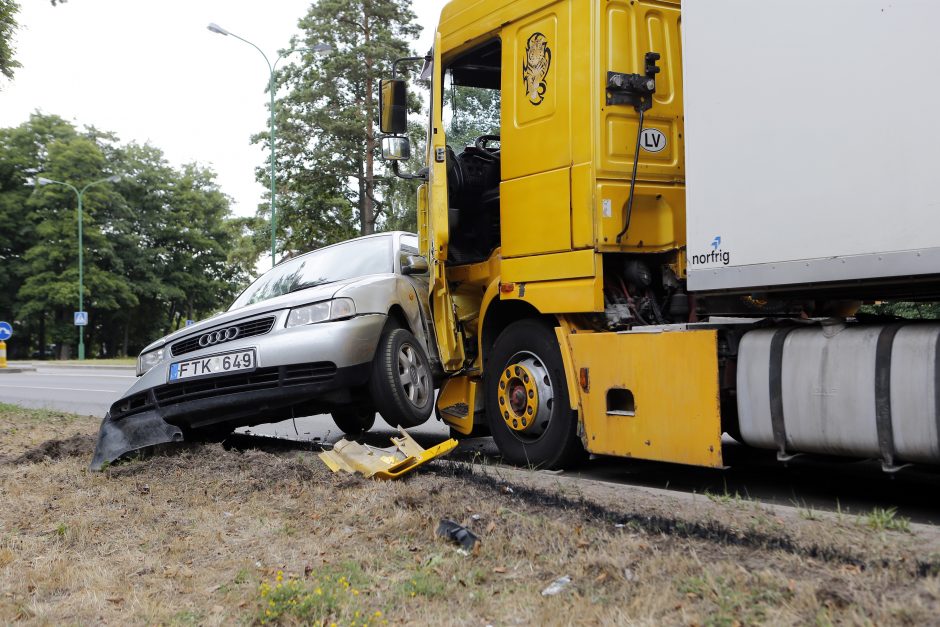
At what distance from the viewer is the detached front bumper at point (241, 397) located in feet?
20.5

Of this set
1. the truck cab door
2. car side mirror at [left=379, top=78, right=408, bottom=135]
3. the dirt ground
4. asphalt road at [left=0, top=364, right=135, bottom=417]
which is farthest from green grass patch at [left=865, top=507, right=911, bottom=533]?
asphalt road at [left=0, top=364, right=135, bottom=417]

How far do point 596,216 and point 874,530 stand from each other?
8.42ft

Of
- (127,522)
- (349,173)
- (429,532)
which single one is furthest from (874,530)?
(349,173)

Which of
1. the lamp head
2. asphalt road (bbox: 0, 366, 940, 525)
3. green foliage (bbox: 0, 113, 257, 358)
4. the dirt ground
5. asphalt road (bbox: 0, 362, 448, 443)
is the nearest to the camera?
the dirt ground

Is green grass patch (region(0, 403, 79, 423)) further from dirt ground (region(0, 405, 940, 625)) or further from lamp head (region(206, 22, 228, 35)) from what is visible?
lamp head (region(206, 22, 228, 35))

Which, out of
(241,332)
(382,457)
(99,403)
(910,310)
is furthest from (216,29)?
(910,310)

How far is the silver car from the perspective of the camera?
6281 millimetres

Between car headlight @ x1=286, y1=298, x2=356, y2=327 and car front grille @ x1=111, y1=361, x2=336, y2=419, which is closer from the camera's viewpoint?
car front grille @ x1=111, y1=361, x2=336, y2=419

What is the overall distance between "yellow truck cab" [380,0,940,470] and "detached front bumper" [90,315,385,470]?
0.99 meters

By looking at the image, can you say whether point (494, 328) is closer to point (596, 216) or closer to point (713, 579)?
point (596, 216)

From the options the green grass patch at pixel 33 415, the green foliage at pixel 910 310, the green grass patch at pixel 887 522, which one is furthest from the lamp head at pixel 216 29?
the green grass patch at pixel 887 522

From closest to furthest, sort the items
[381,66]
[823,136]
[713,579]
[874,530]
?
[713,579] < [874,530] < [823,136] < [381,66]

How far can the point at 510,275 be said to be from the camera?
6297 mm

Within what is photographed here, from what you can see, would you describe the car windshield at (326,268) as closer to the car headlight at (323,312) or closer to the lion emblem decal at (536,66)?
the car headlight at (323,312)
